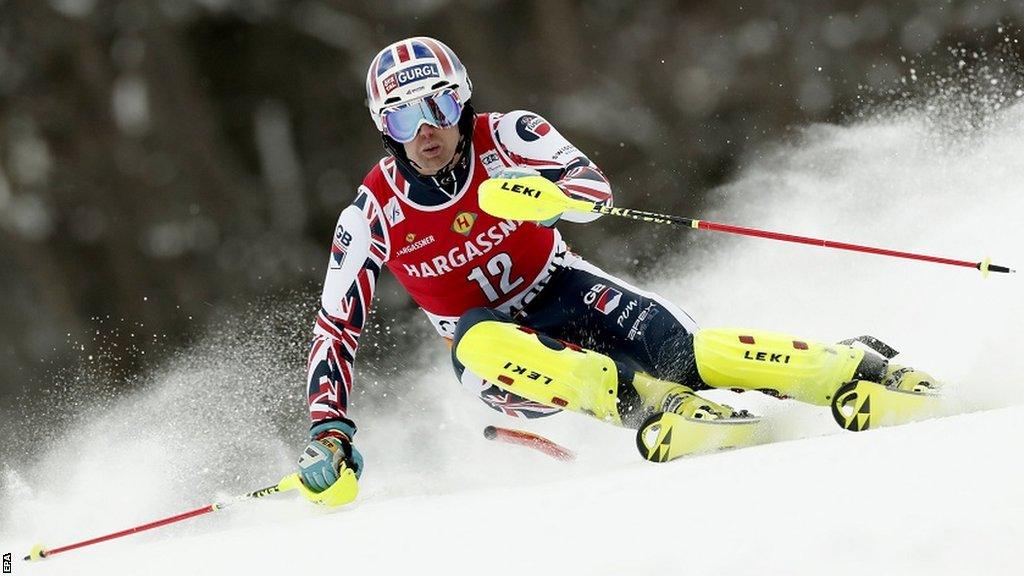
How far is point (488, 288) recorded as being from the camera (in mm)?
3891

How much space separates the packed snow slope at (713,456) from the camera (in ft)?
6.87

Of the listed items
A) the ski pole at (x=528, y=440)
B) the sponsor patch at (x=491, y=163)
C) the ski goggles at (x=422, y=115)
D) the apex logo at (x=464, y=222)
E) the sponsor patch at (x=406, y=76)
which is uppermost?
the sponsor patch at (x=406, y=76)

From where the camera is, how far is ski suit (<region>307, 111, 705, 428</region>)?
3.74 metres

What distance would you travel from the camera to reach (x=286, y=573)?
2.69 m

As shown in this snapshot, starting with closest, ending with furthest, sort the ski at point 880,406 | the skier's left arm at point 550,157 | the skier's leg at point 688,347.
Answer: the ski at point 880,406
the skier's leg at point 688,347
the skier's left arm at point 550,157

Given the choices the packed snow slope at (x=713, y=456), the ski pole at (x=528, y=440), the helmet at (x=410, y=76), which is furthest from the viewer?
the ski pole at (x=528, y=440)

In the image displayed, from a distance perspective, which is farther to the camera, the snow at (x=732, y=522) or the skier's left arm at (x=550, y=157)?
the skier's left arm at (x=550, y=157)

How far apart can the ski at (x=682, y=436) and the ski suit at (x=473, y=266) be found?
1.76ft

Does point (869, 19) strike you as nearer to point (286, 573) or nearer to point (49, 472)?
point (49, 472)

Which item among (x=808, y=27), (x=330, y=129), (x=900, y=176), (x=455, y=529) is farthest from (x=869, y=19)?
(x=455, y=529)

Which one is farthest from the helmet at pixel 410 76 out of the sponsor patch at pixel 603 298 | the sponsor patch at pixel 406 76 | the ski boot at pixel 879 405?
the ski boot at pixel 879 405

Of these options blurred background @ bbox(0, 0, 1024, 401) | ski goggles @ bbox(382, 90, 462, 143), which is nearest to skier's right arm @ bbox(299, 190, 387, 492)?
ski goggles @ bbox(382, 90, 462, 143)

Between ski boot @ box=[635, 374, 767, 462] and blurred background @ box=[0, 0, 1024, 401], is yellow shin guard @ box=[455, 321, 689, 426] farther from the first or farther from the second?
blurred background @ box=[0, 0, 1024, 401]

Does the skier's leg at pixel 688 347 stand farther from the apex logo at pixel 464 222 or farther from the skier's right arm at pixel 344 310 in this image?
the skier's right arm at pixel 344 310
